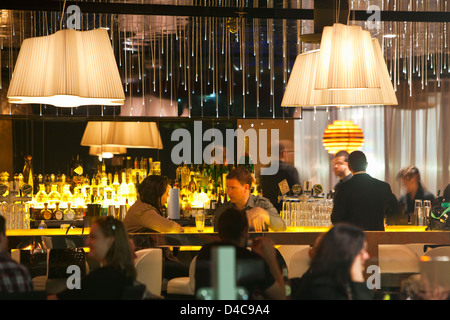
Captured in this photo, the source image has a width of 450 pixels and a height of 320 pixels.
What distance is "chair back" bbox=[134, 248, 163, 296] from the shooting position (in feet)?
9.38

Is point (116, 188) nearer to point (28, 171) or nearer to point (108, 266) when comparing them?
point (28, 171)

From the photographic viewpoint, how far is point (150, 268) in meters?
3.46

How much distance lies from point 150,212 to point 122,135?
294cm

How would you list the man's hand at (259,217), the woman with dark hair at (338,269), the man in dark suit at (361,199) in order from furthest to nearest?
1. the man in dark suit at (361,199)
2. the man's hand at (259,217)
3. the woman with dark hair at (338,269)

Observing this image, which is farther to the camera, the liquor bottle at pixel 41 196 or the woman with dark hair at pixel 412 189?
the woman with dark hair at pixel 412 189

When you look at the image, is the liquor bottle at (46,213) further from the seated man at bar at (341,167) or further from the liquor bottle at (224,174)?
the seated man at bar at (341,167)

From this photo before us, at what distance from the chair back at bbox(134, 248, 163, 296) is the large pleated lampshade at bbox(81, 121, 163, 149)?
389 cm

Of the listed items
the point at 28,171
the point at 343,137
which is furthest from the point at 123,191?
the point at 343,137

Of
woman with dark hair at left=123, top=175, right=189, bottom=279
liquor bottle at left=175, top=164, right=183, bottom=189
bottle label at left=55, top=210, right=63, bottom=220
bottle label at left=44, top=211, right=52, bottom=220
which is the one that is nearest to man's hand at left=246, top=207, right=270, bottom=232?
woman with dark hair at left=123, top=175, right=189, bottom=279

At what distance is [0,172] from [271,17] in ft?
11.4

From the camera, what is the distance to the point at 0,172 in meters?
7.66

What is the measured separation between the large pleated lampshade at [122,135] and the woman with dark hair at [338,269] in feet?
18.3

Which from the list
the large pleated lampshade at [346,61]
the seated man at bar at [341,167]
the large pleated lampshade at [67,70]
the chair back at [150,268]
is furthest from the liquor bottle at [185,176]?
the large pleated lampshade at [346,61]

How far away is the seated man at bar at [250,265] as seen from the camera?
2496mm
